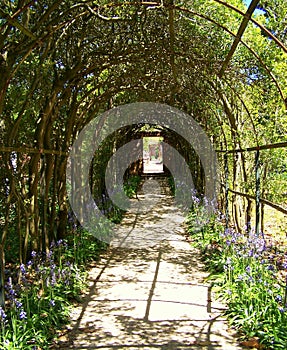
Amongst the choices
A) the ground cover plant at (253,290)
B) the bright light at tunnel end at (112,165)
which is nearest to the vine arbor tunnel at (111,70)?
the ground cover plant at (253,290)

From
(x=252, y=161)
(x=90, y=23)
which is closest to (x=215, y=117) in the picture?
(x=252, y=161)

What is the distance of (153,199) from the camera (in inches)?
510

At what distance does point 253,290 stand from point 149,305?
96cm

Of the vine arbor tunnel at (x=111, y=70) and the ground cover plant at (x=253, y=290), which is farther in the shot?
the vine arbor tunnel at (x=111, y=70)

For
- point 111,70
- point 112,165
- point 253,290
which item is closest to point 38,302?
point 253,290

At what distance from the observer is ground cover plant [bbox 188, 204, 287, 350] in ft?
9.89

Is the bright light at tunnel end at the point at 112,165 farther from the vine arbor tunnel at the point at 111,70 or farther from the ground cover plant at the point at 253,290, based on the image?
the ground cover plant at the point at 253,290

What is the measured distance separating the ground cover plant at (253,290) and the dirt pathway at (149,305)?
0.14 metres

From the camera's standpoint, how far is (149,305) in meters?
3.82

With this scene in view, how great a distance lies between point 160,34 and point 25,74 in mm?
1812

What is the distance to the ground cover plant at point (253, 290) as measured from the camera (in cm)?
301

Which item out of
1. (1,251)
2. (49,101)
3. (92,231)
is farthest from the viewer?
(92,231)

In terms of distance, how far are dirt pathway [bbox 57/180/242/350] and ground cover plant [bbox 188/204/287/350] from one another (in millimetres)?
141

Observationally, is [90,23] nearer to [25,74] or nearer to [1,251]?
[25,74]
